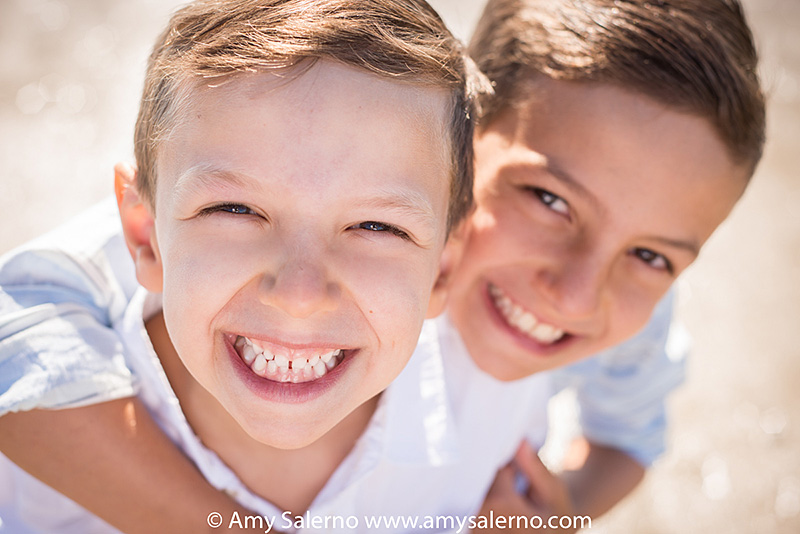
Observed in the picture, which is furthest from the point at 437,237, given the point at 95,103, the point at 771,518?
the point at 95,103

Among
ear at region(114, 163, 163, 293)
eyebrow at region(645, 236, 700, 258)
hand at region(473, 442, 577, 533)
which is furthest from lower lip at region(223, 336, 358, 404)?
hand at region(473, 442, 577, 533)

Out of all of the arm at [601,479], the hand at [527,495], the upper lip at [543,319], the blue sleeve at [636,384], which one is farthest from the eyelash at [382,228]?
the arm at [601,479]

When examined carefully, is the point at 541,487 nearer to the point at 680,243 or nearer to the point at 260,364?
the point at 680,243

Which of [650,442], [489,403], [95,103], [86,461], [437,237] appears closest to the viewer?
[437,237]

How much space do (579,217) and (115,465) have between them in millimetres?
1039

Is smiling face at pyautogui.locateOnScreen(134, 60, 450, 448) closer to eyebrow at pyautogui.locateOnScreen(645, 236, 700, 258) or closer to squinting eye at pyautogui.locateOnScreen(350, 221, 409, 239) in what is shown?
squinting eye at pyautogui.locateOnScreen(350, 221, 409, 239)

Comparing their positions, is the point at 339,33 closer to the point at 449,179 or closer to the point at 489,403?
the point at 449,179

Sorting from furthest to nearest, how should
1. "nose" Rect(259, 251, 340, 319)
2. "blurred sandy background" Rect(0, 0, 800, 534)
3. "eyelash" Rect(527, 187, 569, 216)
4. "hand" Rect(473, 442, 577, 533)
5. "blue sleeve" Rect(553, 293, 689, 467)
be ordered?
"blurred sandy background" Rect(0, 0, 800, 534) < "blue sleeve" Rect(553, 293, 689, 467) < "hand" Rect(473, 442, 577, 533) < "eyelash" Rect(527, 187, 569, 216) < "nose" Rect(259, 251, 340, 319)

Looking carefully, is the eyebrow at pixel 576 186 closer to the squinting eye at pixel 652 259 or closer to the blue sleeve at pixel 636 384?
the squinting eye at pixel 652 259

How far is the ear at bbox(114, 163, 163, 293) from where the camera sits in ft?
4.16

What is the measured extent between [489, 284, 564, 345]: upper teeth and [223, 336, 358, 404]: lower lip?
55 cm

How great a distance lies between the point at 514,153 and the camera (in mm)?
1510

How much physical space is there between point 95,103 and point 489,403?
215cm

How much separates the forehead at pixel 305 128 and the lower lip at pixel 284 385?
0.31 metres
